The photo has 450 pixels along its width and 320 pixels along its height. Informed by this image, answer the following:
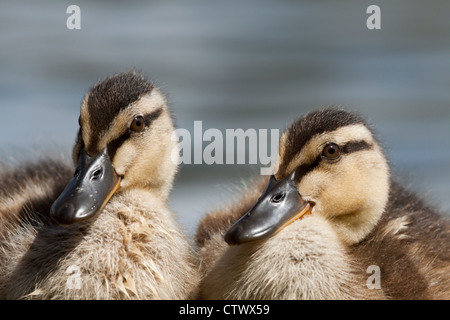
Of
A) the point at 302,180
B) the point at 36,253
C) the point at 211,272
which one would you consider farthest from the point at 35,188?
the point at 302,180

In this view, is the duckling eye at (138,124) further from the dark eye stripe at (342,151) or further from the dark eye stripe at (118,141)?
the dark eye stripe at (342,151)

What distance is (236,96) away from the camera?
6965 millimetres

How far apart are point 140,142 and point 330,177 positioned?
0.70 metres

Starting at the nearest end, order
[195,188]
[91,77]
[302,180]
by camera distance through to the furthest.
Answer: [302,180], [195,188], [91,77]

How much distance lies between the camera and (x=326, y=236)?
2.72 metres

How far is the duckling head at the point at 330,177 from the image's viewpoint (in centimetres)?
275

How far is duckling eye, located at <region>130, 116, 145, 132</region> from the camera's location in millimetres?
2865

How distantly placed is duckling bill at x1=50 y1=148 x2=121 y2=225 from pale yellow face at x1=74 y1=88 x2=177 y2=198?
0.04 m

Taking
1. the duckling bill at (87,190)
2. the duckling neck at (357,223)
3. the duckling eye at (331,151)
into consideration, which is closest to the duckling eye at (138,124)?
the duckling bill at (87,190)

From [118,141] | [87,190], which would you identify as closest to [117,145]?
[118,141]
